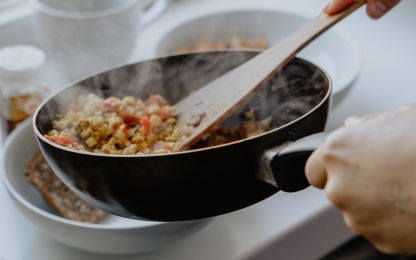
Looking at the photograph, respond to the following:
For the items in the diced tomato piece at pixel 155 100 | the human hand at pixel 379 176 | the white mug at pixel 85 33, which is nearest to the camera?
the human hand at pixel 379 176

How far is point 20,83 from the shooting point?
0.68 m

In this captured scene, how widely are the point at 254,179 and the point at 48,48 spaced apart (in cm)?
62

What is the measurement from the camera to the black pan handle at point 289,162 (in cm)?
34

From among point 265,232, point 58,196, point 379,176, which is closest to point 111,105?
point 58,196

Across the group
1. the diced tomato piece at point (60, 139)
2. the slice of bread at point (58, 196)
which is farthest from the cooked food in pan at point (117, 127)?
the slice of bread at point (58, 196)

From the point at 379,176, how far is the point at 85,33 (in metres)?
0.66

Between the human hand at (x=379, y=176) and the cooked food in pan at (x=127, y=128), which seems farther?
the cooked food in pan at (x=127, y=128)

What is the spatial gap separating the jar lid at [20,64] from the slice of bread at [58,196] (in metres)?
0.15

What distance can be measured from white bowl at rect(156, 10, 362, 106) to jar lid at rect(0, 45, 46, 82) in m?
0.25

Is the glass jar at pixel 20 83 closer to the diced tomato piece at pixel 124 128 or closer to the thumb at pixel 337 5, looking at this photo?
the diced tomato piece at pixel 124 128

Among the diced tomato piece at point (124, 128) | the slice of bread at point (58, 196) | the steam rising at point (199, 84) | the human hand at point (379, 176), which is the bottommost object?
the slice of bread at point (58, 196)

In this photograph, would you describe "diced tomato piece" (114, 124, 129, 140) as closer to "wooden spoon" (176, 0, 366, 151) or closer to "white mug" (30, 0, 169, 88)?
"wooden spoon" (176, 0, 366, 151)

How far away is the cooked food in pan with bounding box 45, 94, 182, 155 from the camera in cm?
53

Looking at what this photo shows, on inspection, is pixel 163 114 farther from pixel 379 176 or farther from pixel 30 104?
pixel 379 176
